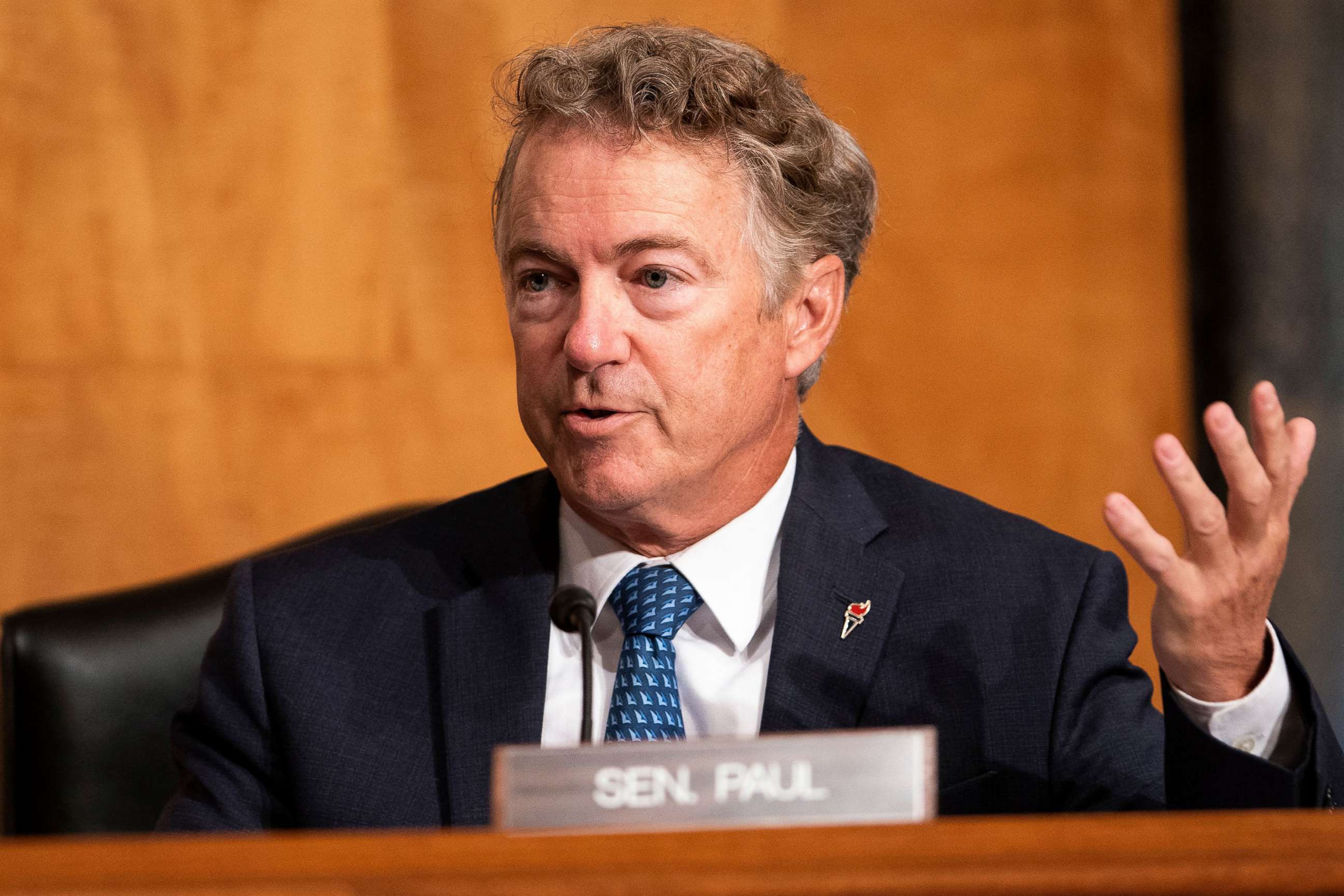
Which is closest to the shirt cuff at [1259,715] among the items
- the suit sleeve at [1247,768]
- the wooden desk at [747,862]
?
the suit sleeve at [1247,768]

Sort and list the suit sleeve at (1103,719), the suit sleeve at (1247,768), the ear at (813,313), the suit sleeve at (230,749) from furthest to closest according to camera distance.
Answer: the ear at (813,313) < the suit sleeve at (230,749) < the suit sleeve at (1103,719) < the suit sleeve at (1247,768)

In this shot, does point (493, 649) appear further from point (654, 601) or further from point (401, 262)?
point (401, 262)

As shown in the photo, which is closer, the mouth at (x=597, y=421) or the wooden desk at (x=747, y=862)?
the wooden desk at (x=747, y=862)

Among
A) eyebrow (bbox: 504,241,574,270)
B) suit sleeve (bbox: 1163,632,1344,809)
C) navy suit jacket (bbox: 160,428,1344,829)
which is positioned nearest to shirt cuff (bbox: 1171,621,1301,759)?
suit sleeve (bbox: 1163,632,1344,809)

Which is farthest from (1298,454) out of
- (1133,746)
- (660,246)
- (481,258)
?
(481,258)

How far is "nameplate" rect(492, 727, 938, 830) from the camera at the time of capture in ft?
3.10

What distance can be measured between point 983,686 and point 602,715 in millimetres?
426

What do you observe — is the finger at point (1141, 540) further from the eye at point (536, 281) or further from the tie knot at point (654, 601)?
the eye at point (536, 281)

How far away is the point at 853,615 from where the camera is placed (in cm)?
163

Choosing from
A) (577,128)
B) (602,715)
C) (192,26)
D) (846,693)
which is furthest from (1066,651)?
(192,26)

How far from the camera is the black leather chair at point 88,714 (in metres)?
1.85

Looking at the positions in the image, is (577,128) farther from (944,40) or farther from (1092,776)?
(944,40)

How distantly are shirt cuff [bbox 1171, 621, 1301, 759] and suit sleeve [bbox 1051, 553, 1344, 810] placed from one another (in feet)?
0.04

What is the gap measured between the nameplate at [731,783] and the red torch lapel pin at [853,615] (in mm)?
644
